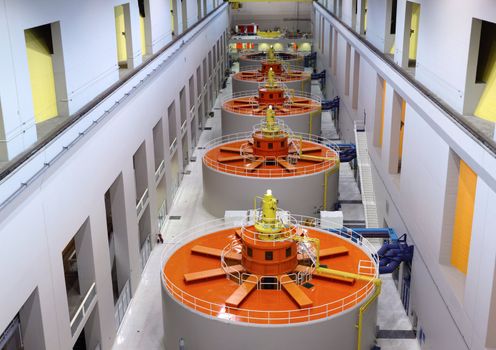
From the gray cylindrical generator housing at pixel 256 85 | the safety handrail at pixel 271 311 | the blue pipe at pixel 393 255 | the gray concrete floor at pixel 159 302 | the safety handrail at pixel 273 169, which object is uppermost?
the gray cylindrical generator housing at pixel 256 85

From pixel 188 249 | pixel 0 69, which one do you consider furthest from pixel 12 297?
pixel 188 249

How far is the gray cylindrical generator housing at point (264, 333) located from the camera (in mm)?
12438

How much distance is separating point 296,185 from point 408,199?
13.8 ft

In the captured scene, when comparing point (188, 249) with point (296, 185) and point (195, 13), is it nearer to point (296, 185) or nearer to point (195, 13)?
point (296, 185)

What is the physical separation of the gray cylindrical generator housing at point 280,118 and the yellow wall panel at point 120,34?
7268 mm

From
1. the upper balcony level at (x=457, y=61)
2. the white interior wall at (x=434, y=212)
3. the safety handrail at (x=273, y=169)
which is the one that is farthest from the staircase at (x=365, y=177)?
the upper balcony level at (x=457, y=61)

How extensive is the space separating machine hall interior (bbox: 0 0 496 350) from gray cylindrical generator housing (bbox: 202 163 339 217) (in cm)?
5

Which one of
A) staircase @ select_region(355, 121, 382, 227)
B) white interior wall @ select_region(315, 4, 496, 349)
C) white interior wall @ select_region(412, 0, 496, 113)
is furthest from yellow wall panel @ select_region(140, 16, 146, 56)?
white interior wall @ select_region(412, 0, 496, 113)

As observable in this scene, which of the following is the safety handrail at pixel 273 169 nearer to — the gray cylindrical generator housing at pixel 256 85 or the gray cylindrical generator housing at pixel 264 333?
the gray cylindrical generator housing at pixel 264 333

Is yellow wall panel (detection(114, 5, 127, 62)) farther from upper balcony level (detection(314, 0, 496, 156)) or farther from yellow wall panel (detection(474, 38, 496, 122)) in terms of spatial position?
yellow wall panel (detection(474, 38, 496, 122))

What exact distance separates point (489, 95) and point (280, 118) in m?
14.1

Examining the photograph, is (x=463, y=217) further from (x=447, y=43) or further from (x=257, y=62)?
(x=257, y=62)

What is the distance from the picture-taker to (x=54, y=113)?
1405 cm

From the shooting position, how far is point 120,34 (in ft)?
70.1
